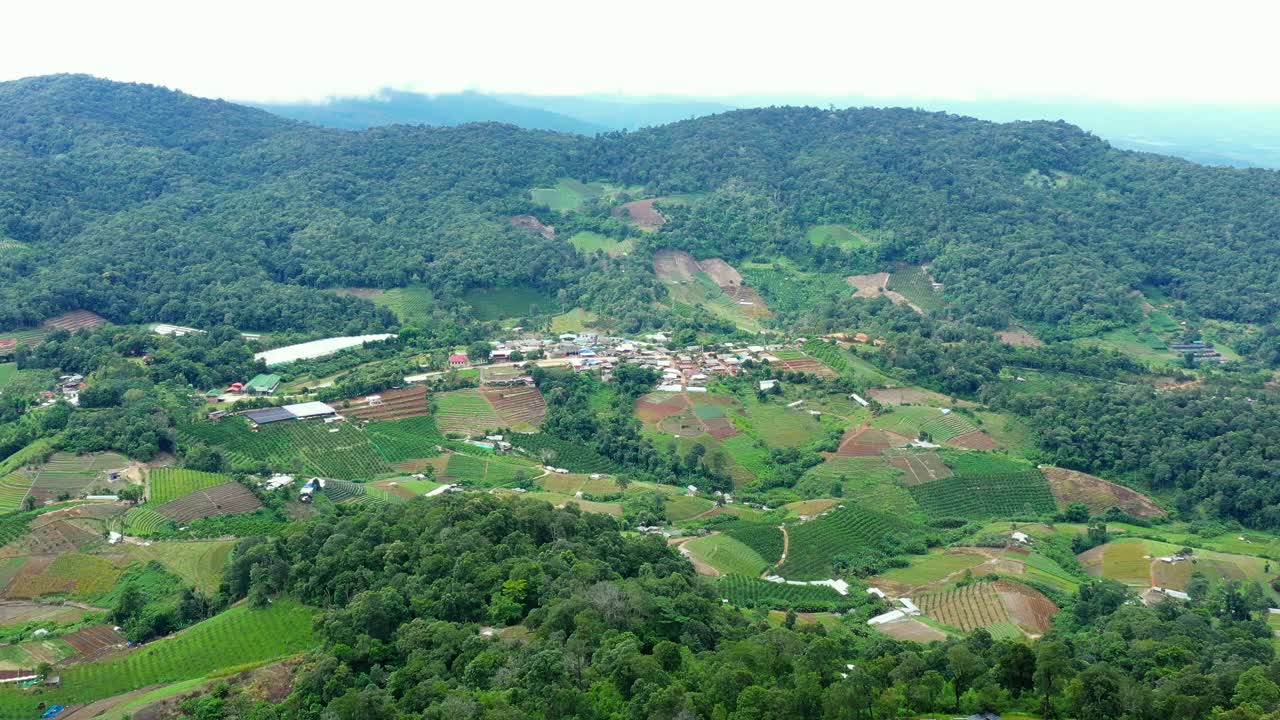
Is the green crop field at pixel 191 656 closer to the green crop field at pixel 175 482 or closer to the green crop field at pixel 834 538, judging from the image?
the green crop field at pixel 175 482

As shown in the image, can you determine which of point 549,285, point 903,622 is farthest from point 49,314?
point 903,622

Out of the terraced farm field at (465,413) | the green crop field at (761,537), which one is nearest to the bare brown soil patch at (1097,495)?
the green crop field at (761,537)

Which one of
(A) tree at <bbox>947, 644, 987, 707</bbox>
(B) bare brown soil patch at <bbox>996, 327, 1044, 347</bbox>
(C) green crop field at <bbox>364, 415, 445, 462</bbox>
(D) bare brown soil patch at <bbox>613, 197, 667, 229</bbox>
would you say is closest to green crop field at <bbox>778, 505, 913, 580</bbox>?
(A) tree at <bbox>947, 644, 987, 707</bbox>

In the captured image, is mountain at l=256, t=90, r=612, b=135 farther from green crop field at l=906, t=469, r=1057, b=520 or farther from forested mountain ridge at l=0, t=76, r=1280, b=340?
green crop field at l=906, t=469, r=1057, b=520

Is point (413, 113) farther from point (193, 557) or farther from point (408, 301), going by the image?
point (193, 557)

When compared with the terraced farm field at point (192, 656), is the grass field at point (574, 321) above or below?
below

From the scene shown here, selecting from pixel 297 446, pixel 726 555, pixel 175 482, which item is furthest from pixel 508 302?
pixel 726 555
